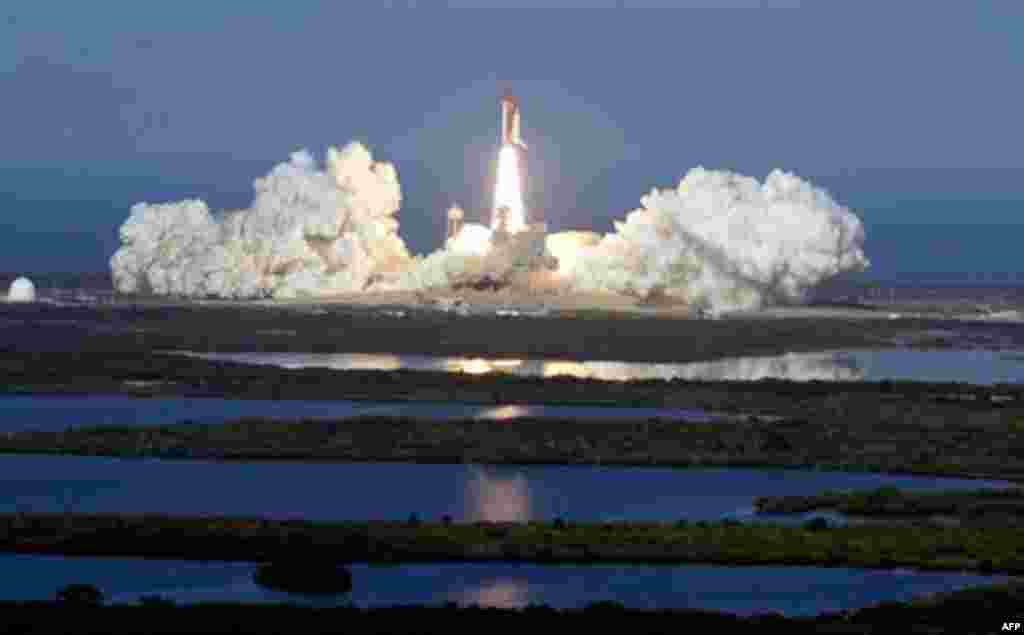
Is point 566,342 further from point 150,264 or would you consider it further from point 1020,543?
point 1020,543

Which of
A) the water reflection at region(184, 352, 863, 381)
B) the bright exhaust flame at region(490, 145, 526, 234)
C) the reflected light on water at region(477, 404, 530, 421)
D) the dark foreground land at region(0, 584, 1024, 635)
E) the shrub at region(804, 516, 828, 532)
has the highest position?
the bright exhaust flame at region(490, 145, 526, 234)

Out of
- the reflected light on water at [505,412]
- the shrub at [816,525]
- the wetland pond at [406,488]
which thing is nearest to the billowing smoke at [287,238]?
the reflected light on water at [505,412]

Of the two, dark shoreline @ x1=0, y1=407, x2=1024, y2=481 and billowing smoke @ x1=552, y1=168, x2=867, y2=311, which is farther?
billowing smoke @ x1=552, y1=168, x2=867, y2=311

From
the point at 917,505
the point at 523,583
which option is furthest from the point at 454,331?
the point at 523,583

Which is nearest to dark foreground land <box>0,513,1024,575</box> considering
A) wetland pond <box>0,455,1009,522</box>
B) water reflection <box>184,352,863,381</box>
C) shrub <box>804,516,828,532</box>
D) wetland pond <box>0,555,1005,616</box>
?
shrub <box>804,516,828,532</box>

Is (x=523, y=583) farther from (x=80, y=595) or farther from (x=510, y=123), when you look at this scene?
(x=510, y=123)

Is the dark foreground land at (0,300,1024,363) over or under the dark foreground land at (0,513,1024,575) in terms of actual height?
over

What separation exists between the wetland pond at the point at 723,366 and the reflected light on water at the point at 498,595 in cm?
3470

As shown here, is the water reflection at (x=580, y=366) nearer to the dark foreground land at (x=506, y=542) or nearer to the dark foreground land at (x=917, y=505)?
the dark foreground land at (x=917, y=505)

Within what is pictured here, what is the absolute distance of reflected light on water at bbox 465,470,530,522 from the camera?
145 ft

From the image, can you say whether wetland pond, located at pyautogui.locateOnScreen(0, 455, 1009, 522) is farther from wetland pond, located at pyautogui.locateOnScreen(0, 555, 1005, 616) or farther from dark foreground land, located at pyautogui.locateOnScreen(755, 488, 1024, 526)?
→ wetland pond, located at pyautogui.locateOnScreen(0, 555, 1005, 616)

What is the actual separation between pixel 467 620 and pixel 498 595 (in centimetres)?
265

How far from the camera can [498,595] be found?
36438 millimetres

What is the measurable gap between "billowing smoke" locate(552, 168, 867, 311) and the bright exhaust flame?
3.99 m
